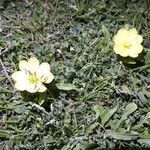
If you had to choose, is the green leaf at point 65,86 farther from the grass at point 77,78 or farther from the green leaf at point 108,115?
the green leaf at point 108,115

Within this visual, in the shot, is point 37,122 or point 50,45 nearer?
point 37,122

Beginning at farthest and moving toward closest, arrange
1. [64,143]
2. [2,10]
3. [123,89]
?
[2,10]
[123,89]
[64,143]

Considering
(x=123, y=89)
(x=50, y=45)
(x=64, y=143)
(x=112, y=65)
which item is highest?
(x=50, y=45)

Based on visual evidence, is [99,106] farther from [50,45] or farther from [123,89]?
[50,45]

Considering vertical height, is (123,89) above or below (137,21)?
below

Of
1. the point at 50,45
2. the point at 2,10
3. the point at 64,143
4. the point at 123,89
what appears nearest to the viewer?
the point at 64,143

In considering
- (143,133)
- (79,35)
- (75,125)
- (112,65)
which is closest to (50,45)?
(79,35)

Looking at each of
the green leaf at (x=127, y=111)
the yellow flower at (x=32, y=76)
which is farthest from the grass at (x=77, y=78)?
the yellow flower at (x=32, y=76)

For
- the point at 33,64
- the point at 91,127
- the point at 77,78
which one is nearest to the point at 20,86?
the point at 33,64
